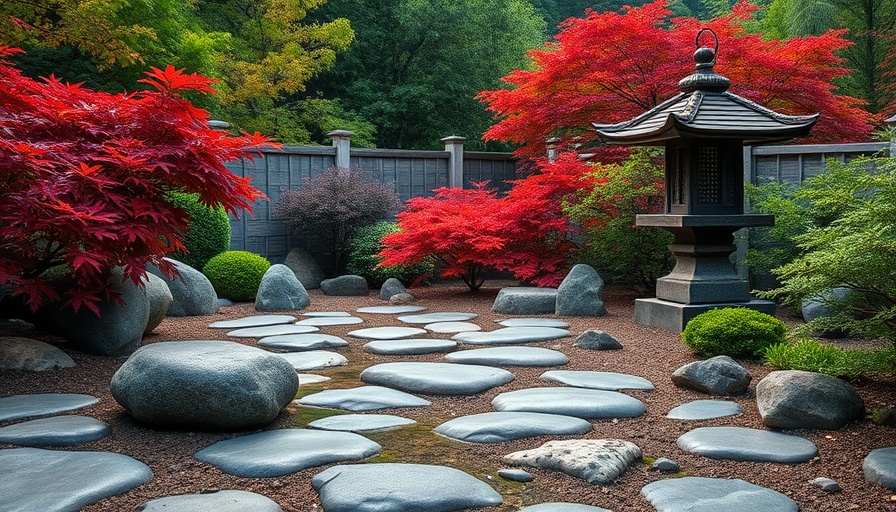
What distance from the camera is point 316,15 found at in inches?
748

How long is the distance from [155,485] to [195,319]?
5.06m

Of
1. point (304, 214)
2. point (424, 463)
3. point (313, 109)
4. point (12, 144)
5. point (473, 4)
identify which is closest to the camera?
point (424, 463)

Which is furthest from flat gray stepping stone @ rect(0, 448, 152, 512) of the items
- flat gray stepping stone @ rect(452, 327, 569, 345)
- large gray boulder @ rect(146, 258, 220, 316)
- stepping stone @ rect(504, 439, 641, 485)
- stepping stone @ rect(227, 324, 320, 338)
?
large gray boulder @ rect(146, 258, 220, 316)

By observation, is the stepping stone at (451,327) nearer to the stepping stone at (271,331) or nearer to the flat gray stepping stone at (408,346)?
the flat gray stepping stone at (408,346)

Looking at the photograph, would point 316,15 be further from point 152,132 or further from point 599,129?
point 152,132

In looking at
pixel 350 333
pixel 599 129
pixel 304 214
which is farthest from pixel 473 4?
pixel 350 333

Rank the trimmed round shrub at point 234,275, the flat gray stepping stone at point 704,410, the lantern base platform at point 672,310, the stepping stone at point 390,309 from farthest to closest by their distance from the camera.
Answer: the trimmed round shrub at point 234,275
the stepping stone at point 390,309
the lantern base platform at point 672,310
the flat gray stepping stone at point 704,410

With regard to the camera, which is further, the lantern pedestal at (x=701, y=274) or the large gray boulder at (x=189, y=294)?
the large gray boulder at (x=189, y=294)

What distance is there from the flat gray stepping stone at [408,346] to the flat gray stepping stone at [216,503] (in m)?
3.09

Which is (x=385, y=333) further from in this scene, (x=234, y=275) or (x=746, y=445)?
(x=746, y=445)

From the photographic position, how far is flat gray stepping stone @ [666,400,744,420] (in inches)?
161

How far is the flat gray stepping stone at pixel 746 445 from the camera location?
11.2ft

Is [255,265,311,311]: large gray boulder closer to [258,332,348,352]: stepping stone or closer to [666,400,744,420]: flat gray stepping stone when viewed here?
[258,332,348,352]: stepping stone

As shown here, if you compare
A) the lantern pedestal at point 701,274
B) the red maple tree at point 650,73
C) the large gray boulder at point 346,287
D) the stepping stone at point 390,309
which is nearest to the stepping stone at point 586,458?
the lantern pedestal at point 701,274
